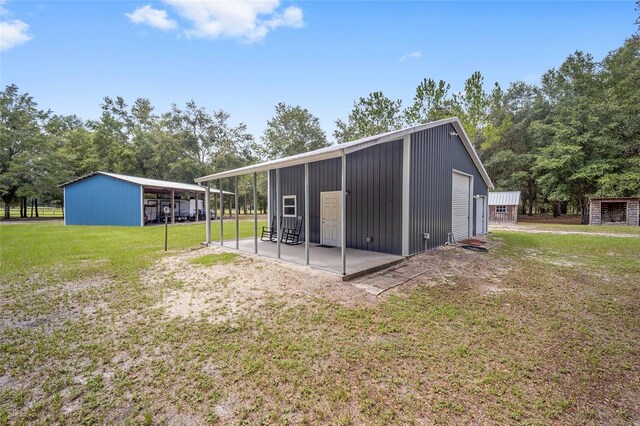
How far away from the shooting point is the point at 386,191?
7.32 m

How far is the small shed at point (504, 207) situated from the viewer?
20.9 metres

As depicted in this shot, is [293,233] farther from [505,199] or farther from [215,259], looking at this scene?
[505,199]

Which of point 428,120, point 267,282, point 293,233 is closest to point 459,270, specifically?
point 267,282

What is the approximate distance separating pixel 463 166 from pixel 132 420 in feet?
35.8

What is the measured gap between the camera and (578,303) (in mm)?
4156

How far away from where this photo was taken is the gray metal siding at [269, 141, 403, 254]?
7.15 meters

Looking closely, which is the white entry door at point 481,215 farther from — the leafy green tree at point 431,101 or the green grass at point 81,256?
the leafy green tree at point 431,101

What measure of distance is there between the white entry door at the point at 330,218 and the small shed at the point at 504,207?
722 inches

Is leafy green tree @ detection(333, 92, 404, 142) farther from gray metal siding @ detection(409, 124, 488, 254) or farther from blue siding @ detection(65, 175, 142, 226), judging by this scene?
blue siding @ detection(65, 175, 142, 226)

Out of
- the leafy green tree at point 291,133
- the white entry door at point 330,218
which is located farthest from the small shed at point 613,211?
the leafy green tree at point 291,133

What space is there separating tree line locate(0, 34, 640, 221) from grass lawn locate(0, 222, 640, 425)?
20.7 m

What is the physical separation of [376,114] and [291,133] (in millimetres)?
11582

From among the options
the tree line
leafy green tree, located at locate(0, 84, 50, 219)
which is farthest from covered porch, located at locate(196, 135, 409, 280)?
leafy green tree, located at locate(0, 84, 50, 219)

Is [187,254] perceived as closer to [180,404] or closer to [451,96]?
[180,404]
